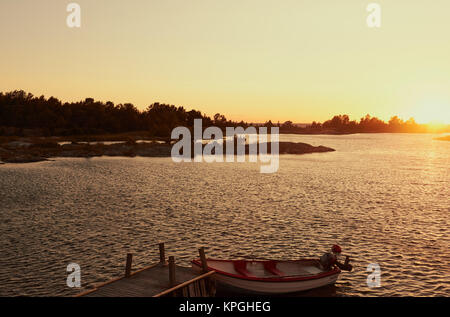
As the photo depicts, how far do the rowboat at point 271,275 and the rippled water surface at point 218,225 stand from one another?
5.97 ft

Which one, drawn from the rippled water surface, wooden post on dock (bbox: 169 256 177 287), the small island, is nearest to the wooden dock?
wooden post on dock (bbox: 169 256 177 287)

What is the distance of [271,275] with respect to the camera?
2217cm

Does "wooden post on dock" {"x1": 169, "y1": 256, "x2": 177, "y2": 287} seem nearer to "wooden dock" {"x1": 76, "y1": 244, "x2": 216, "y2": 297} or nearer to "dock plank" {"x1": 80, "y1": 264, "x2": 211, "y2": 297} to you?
"wooden dock" {"x1": 76, "y1": 244, "x2": 216, "y2": 297}

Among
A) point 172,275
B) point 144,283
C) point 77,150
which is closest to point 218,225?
point 144,283

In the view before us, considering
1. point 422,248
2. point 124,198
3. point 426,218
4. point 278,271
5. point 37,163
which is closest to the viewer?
point 278,271

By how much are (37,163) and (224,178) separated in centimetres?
5456

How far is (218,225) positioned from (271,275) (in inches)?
642

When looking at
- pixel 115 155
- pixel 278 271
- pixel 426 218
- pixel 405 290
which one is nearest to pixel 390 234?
pixel 426 218

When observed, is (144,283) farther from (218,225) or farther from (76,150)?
(76,150)

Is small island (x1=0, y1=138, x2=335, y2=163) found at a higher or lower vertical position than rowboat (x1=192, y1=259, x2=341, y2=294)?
higher

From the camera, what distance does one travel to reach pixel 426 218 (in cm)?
4334

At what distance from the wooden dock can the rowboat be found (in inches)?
31.6

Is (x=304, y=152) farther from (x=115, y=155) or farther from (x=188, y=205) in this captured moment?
(x=188, y=205)

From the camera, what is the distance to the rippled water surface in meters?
25.5
